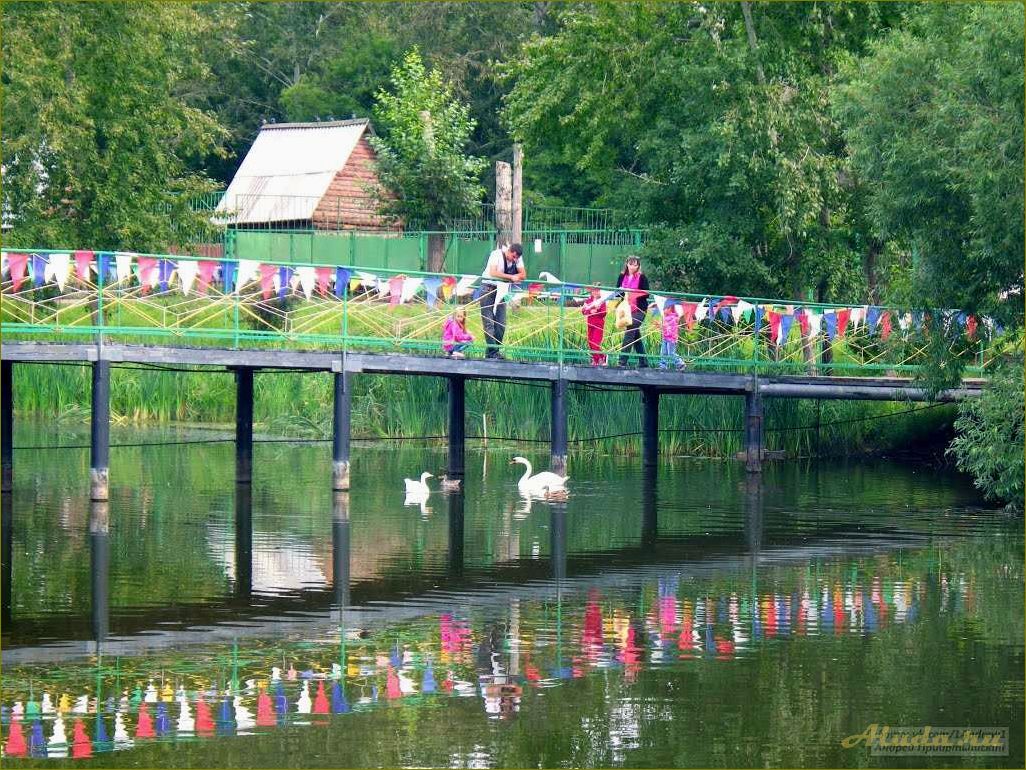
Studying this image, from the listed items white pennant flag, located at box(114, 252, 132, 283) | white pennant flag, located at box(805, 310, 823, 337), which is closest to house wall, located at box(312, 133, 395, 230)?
white pennant flag, located at box(805, 310, 823, 337)

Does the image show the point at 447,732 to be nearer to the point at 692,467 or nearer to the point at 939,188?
the point at 939,188

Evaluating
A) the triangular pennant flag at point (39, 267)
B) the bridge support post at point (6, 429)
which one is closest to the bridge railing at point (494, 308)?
the triangular pennant flag at point (39, 267)

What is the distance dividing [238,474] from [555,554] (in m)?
7.63

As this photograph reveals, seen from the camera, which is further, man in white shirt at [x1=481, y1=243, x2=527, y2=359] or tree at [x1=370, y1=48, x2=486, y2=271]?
tree at [x1=370, y1=48, x2=486, y2=271]

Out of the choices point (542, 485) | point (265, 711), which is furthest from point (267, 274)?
point (265, 711)

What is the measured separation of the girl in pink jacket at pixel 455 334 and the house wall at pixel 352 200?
2115cm

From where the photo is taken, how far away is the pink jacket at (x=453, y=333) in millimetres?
24422

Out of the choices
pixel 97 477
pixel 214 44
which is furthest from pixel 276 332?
pixel 214 44

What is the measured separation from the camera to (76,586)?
1611 cm

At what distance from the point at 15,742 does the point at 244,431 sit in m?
14.7

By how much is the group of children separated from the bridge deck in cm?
32

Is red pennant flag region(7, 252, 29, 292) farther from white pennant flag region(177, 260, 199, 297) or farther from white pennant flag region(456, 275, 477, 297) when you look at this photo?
white pennant flag region(456, 275, 477, 297)

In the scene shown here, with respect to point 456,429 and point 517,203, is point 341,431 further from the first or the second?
point 517,203

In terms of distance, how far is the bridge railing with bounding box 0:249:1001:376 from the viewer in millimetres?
21547
